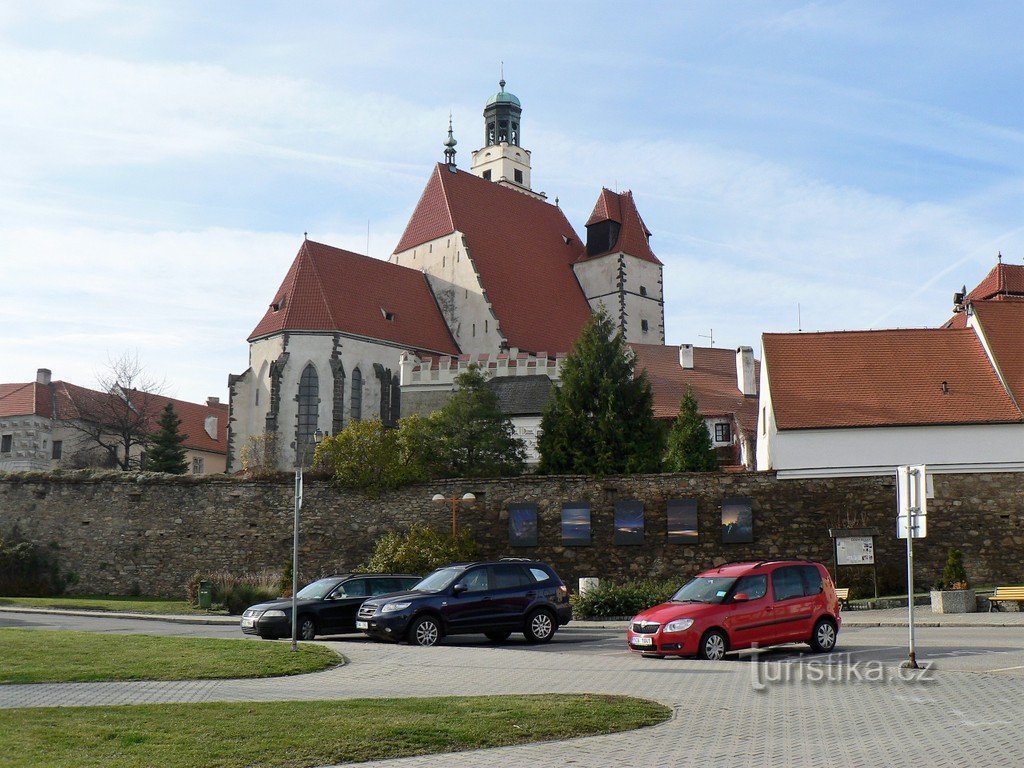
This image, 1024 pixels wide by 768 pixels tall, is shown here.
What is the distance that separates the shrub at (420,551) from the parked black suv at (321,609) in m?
8.36

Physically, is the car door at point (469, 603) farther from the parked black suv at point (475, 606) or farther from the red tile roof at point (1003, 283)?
the red tile roof at point (1003, 283)

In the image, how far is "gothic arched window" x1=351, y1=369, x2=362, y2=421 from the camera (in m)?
56.0

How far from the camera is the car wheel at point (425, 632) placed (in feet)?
65.9

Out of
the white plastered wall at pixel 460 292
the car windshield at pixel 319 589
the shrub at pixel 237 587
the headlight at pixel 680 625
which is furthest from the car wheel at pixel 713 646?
the white plastered wall at pixel 460 292

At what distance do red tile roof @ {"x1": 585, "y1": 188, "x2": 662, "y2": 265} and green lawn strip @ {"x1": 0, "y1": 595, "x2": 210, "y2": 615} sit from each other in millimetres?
44767

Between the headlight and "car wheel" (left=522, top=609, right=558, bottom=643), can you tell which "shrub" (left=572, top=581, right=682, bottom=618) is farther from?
the headlight

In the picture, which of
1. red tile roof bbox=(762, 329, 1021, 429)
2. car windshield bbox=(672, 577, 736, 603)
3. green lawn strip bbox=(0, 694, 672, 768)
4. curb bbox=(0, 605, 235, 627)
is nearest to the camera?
green lawn strip bbox=(0, 694, 672, 768)

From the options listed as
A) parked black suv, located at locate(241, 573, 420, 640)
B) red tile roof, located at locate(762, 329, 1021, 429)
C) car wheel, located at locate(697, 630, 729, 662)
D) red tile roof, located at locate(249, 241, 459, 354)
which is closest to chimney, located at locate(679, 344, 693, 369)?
red tile roof, located at locate(249, 241, 459, 354)

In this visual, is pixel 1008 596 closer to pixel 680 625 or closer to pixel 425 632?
pixel 680 625

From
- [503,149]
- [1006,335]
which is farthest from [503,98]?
[1006,335]

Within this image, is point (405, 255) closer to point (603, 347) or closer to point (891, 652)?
point (603, 347)

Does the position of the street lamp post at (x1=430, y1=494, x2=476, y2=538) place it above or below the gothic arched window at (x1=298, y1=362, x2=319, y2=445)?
below

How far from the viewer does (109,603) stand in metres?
32.5

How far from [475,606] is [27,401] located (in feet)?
185
